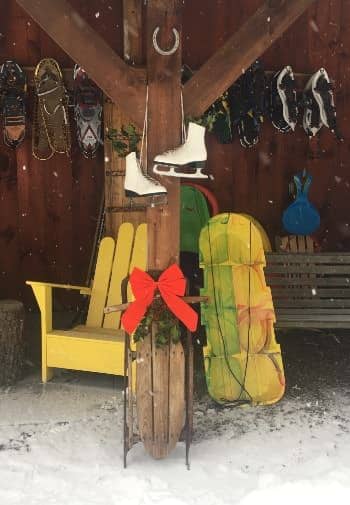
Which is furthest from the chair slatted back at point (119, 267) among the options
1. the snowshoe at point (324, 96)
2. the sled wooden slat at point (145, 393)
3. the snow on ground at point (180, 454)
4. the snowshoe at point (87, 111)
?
the snowshoe at point (324, 96)

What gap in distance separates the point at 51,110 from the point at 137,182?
273 centimetres

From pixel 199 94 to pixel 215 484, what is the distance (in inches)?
74.5

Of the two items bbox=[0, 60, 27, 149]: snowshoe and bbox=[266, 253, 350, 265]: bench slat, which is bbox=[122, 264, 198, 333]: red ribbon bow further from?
bbox=[0, 60, 27, 149]: snowshoe

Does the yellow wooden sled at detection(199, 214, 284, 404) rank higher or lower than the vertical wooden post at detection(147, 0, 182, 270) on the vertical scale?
lower

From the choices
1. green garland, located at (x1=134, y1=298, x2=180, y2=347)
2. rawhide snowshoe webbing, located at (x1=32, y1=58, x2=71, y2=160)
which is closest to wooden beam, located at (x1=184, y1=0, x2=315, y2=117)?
green garland, located at (x1=134, y1=298, x2=180, y2=347)

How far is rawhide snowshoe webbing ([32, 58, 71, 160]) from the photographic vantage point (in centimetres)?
506

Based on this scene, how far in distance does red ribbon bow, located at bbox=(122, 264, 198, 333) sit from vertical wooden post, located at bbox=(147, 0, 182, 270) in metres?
0.11

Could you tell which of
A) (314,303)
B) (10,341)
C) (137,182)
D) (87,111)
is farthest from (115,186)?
(137,182)

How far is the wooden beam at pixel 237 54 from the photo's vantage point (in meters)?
2.76

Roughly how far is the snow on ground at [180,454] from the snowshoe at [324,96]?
8.53ft

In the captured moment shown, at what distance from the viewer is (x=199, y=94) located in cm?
278

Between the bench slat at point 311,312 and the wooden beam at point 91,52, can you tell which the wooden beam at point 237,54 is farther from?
the bench slat at point 311,312

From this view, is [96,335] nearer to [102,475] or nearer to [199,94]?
[102,475]

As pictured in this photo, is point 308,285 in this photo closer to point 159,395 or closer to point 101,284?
point 101,284
